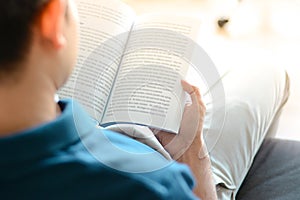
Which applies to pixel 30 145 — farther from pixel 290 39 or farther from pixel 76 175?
pixel 290 39

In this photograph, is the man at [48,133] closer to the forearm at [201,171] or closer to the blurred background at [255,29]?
the forearm at [201,171]

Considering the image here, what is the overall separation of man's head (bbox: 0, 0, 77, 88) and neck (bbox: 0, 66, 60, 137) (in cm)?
1

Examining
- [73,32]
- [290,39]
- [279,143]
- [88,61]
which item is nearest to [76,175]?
[73,32]

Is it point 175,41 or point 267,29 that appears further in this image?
point 267,29

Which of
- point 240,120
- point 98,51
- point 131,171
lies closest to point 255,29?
point 240,120

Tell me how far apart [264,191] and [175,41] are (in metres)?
0.36

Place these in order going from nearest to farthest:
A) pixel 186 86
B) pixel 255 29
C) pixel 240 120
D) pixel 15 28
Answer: pixel 15 28
pixel 186 86
pixel 240 120
pixel 255 29

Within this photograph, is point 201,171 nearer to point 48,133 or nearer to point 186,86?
point 186,86

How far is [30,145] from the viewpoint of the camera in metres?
0.56

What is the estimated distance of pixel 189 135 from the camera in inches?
39.1

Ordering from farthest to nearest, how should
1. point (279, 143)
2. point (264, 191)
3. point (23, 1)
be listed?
Answer: point (279, 143), point (264, 191), point (23, 1)

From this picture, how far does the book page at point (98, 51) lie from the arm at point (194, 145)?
0.14 metres

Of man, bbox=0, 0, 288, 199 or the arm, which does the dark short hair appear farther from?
the arm

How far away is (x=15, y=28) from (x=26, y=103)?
8cm
